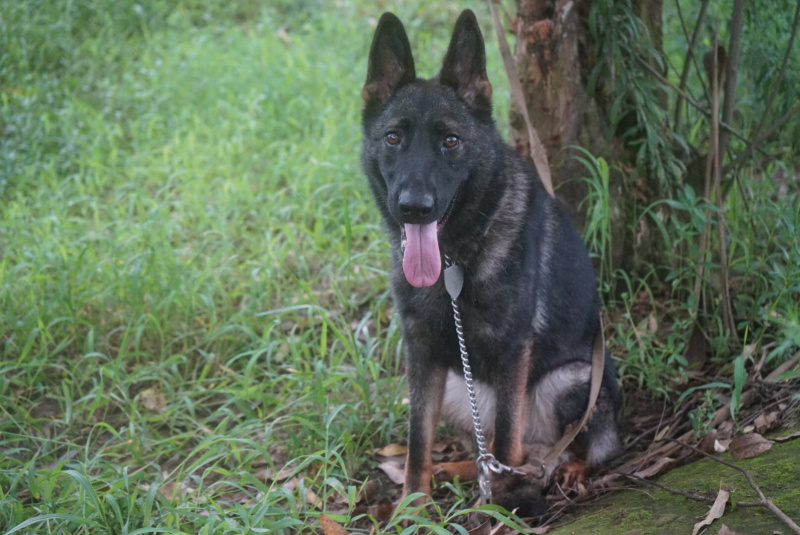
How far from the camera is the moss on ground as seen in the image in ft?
7.15

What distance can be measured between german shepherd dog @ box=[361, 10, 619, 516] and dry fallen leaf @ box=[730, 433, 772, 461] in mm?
549

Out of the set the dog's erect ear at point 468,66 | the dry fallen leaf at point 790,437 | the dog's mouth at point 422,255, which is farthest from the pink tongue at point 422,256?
the dry fallen leaf at point 790,437

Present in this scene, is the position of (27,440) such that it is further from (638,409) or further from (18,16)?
(18,16)

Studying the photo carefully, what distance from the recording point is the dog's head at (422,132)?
8.48 ft

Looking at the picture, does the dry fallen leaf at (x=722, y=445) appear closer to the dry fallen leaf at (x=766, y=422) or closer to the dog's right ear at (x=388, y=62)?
the dry fallen leaf at (x=766, y=422)

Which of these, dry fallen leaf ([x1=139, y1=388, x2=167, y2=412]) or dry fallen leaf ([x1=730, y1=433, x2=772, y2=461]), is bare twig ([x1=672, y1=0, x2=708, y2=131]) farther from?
dry fallen leaf ([x1=139, y1=388, x2=167, y2=412])

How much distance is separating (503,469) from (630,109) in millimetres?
1922

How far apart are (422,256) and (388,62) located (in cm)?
86

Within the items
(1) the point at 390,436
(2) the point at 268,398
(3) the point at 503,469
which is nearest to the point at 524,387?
(3) the point at 503,469

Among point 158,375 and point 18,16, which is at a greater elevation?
point 18,16

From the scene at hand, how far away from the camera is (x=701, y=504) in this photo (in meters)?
2.35

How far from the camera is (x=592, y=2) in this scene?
3.47 meters

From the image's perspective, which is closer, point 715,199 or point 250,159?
point 715,199

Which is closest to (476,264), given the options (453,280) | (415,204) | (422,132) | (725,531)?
(453,280)
